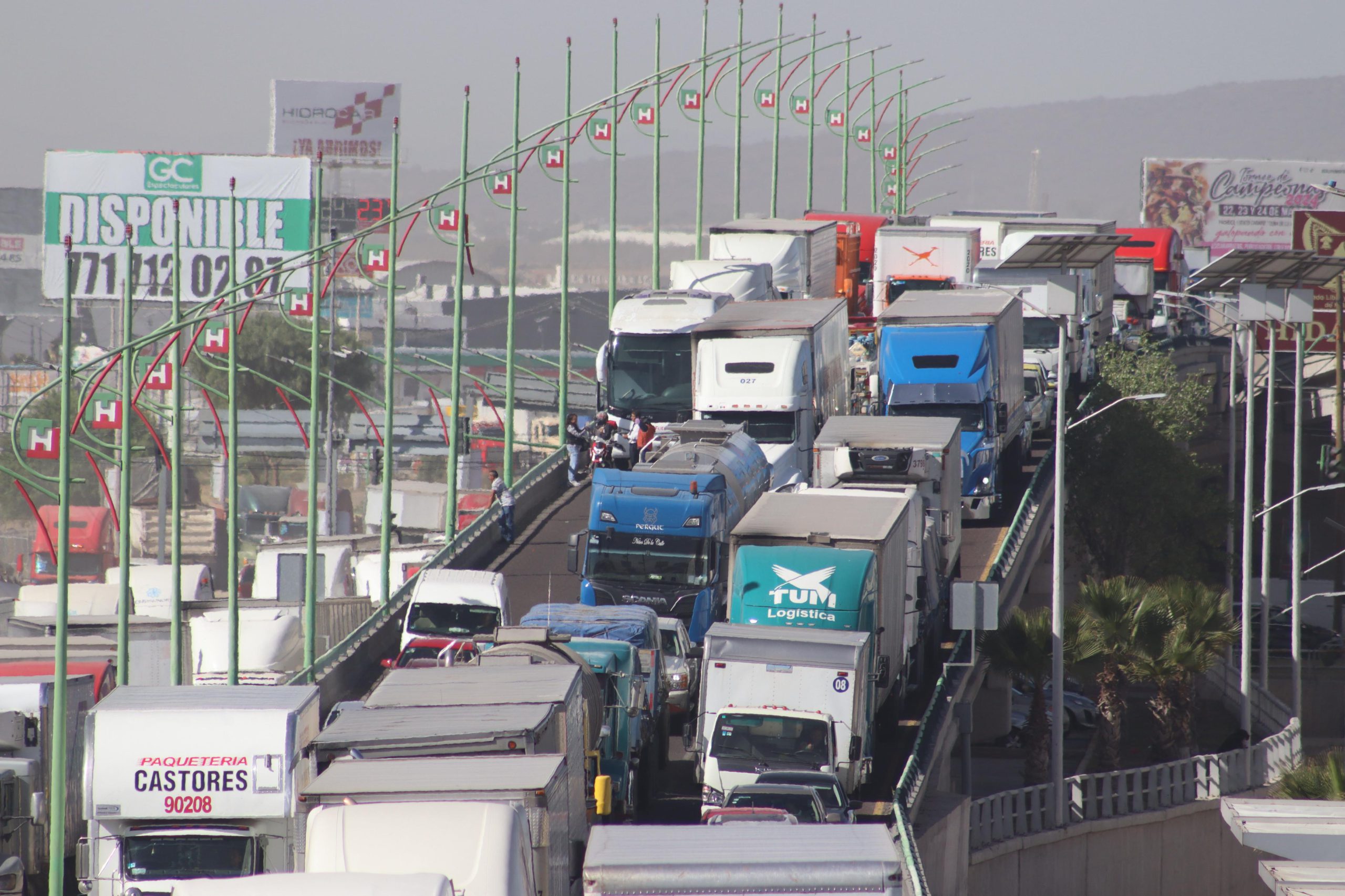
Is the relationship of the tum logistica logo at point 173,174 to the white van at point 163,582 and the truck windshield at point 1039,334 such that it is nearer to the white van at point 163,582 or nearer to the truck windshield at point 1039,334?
the white van at point 163,582

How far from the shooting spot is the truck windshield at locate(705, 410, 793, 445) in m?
36.7

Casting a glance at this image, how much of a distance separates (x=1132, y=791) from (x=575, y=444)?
48.2 feet

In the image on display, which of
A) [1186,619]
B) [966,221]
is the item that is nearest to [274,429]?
[966,221]

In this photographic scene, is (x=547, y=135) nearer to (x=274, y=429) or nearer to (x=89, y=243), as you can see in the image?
(x=89, y=243)

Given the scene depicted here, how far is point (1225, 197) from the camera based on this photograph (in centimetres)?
14712

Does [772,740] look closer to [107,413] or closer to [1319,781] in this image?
[1319,781]

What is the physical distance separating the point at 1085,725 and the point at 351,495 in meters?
68.5

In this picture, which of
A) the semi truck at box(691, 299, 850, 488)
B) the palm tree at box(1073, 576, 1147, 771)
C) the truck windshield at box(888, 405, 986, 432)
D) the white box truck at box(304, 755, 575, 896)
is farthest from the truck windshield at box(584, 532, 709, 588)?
the white box truck at box(304, 755, 575, 896)

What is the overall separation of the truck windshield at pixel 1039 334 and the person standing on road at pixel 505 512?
16.6 m

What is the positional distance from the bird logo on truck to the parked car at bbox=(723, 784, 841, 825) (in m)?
4.35

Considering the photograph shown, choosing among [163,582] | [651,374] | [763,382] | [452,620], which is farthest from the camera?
[163,582]

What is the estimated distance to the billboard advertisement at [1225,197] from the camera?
478ft

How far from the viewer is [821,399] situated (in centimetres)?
3866

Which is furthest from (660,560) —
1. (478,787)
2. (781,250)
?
(781,250)
